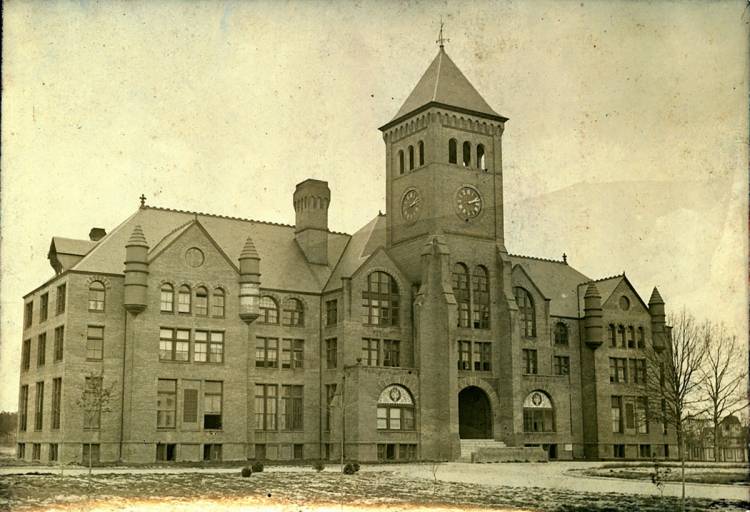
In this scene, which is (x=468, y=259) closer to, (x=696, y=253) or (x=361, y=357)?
(x=361, y=357)

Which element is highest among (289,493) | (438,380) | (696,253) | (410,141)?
(410,141)

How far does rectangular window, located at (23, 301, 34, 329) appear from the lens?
197 feet

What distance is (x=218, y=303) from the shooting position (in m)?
56.8

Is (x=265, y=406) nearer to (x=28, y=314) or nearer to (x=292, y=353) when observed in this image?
(x=292, y=353)

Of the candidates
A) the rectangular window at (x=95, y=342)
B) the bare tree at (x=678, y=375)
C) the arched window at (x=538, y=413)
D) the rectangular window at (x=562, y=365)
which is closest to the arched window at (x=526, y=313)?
the rectangular window at (x=562, y=365)

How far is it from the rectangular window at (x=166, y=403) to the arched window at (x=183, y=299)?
4.29 m

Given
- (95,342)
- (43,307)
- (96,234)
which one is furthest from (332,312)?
(43,307)

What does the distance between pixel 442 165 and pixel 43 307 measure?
90.7 feet

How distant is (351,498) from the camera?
28453 millimetres

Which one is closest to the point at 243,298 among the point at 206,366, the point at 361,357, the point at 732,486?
the point at 206,366

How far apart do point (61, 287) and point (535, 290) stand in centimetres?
3381

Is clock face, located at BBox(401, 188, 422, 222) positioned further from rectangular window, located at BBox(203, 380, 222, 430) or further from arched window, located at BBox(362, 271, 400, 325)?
rectangular window, located at BBox(203, 380, 222, 430)

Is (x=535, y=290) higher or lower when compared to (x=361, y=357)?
higher

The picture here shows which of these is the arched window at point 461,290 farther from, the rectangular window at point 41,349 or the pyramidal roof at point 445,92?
the rectangular window at point 41,349
